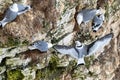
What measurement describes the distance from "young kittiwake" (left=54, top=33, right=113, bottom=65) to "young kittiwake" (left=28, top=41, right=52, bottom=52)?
0.40 feet

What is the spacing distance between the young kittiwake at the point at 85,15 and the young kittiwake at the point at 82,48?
A: 0.84 ft

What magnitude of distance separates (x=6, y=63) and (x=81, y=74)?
1.10 meters

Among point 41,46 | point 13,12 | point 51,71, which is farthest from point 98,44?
point 13,12

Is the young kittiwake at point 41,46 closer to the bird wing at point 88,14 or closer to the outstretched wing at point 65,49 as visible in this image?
the outstretched wing at point 65,49

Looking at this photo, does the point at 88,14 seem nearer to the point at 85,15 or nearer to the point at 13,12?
the point at 85,15

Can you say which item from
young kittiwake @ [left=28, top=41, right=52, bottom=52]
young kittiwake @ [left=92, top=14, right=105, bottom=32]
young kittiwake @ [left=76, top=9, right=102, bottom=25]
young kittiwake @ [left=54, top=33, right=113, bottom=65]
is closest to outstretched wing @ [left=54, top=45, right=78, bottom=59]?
young kittiwake @ [left=54, top=33, right=113, bottom=65]

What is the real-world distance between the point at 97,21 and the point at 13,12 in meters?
1.18

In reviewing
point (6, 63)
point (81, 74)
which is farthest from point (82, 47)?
point (6, 63)

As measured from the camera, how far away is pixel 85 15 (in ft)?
15.3

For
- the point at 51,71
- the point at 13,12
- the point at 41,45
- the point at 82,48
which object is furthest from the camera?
the point at 51,71

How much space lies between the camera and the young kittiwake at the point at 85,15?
464 cm

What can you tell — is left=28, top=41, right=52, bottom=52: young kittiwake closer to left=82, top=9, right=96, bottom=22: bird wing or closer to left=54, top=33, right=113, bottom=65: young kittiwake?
left=54, top=33, right=113, bottom=65: young kittiwake

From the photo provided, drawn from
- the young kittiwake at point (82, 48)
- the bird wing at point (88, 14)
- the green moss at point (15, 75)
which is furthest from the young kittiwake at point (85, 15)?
the green moss at point (15, 75)

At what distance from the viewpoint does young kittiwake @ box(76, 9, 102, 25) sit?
4.64 metres
